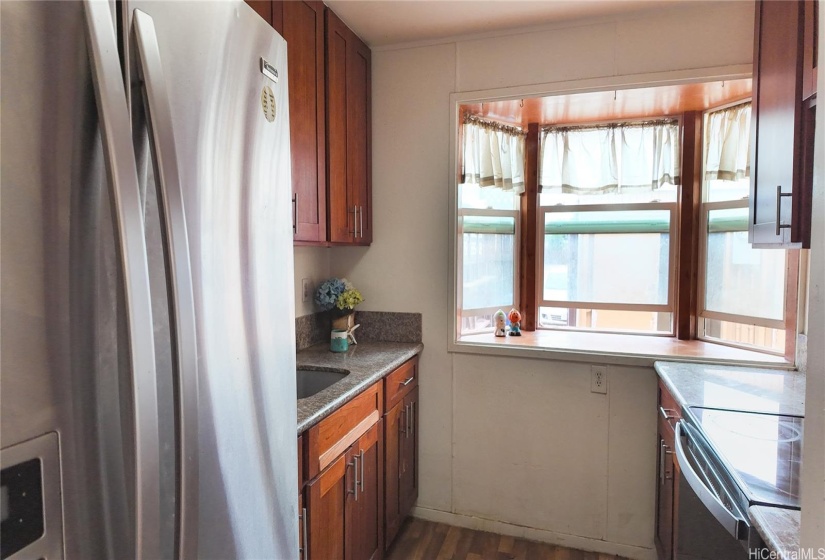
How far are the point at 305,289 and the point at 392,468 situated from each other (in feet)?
3.23

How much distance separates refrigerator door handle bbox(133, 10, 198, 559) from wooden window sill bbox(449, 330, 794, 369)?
6.08 feet

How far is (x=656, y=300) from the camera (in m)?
2.55

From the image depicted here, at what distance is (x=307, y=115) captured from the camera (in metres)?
1.82

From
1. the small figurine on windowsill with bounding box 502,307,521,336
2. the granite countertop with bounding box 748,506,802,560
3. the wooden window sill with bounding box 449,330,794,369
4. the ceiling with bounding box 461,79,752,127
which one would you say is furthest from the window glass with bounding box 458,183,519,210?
the granite countertop with bounding box 748,506,802,560

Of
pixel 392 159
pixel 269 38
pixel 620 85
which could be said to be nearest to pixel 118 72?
pixel 269 38

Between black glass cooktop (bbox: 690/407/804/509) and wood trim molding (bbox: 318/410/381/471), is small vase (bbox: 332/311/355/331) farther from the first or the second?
black glass cooktop (bbox: 690/407/804/509)

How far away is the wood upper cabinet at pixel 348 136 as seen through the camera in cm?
201

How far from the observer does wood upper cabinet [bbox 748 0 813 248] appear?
1.39 meters

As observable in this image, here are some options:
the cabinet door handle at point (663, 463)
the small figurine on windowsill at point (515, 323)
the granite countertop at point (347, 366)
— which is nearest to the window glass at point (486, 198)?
the small figurine on windowsill at point (515, 323)

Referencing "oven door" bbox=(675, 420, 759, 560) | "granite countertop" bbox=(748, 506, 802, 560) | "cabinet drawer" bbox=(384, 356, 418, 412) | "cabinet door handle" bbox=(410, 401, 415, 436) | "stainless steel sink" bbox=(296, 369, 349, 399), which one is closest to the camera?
"granite countertop" bbox=(748, 506, 802, 560)

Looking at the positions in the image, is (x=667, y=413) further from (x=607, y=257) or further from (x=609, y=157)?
(x=609, y=157)

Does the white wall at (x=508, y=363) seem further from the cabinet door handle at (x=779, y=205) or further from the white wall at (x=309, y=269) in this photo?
the cabinet door handle at (x=779, y=205)

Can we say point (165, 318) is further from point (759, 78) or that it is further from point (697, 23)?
point (697, 23)

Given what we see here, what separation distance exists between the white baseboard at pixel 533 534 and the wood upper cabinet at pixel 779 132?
1558 millimetres
